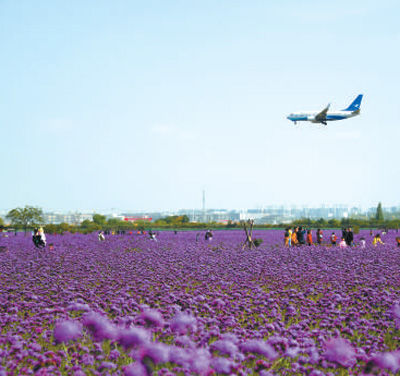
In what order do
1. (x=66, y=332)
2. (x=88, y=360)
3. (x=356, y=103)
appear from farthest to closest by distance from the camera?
(x=356, y=103) → (x=88, y=360) → (x=66, y=332)

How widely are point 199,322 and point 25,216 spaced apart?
49.3 m

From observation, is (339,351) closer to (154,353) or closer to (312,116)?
(154,353)

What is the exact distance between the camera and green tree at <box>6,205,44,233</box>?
166 feet

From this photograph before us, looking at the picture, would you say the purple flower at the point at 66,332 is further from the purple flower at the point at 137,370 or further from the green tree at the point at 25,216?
the green tree at the point at 25,216

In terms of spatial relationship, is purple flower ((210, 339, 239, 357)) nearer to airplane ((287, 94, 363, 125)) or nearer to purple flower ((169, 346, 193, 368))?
purple flower ((169, 346, 193, 368))

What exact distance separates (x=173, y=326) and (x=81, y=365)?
6.09 ft

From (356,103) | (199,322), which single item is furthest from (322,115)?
(199,322)

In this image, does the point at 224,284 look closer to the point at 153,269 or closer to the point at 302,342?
the point at 153,269

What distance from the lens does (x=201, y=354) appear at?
109 inches

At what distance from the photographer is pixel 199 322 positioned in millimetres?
5191

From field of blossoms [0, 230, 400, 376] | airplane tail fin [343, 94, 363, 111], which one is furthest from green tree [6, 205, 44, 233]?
airplane tail fin [343, 94, 363, 111]

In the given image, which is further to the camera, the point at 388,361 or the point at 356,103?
the point at 356,103

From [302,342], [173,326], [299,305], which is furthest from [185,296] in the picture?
[173,326]

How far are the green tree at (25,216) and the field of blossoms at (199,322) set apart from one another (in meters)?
37.9
